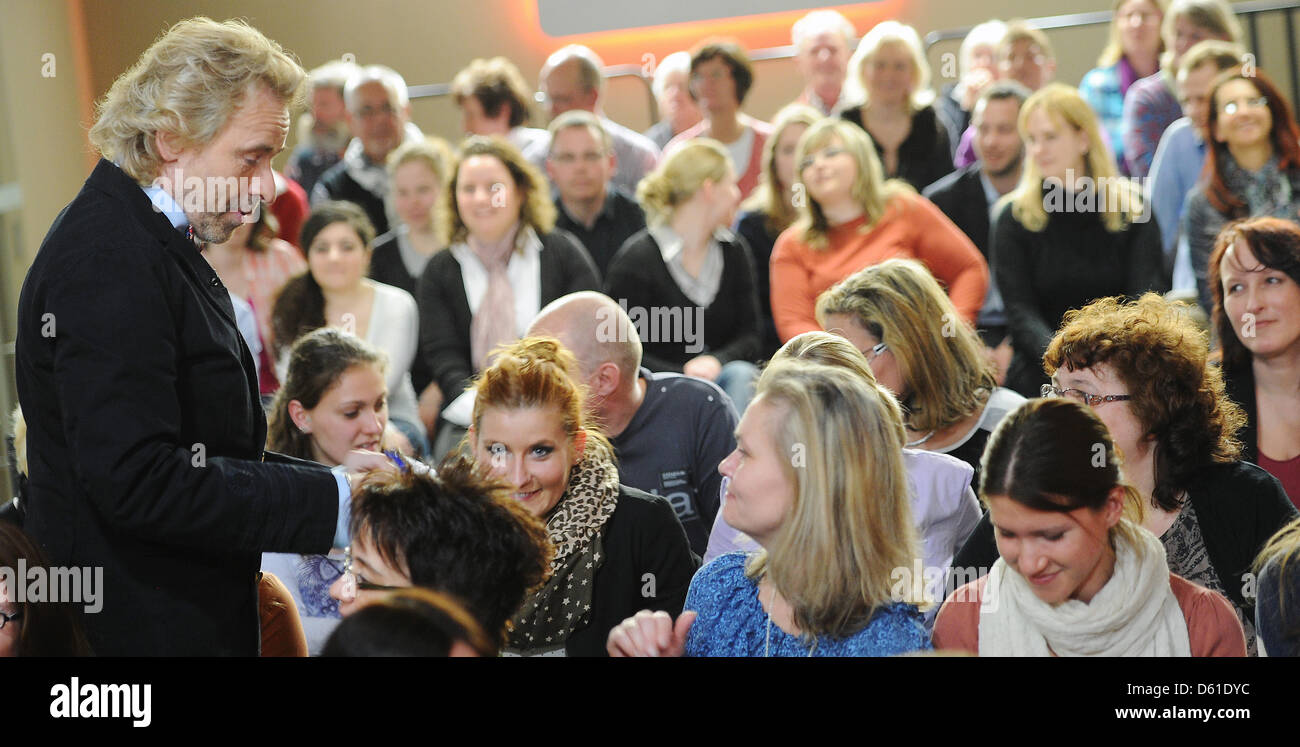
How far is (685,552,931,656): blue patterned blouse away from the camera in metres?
1.74

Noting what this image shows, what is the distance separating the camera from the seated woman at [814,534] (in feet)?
5.74

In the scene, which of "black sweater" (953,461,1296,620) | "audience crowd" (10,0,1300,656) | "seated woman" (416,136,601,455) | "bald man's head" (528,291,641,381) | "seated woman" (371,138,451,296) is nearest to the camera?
"audience crowd" (10,0,1300,656)

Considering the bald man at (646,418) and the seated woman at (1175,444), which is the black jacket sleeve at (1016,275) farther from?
the seated woman at (1175,444)

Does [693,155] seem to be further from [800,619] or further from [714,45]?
[800,619]

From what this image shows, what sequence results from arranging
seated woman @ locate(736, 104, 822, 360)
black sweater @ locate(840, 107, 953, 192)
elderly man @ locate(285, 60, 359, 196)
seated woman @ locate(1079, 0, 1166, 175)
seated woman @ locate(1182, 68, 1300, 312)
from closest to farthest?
seated woman @ locate(1182, 68, 1300, 312) < seated woman @ locate(736, 104, 822, 360) < black sweater @ locate(840, 107, 953, 192) < seated woman @ locate(1079, 0, 1166, 175) < elderly man @ locate(285, 60, 359, 196)

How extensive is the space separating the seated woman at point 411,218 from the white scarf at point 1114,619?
2.90 meters

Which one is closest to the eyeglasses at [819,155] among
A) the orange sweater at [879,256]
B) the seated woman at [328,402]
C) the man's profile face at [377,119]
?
the orange sweater at [879,256]

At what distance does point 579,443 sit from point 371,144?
2.84 meters

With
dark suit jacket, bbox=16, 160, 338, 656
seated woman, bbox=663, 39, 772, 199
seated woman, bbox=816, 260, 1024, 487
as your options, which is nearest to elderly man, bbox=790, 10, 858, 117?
seated woman, bbox=663, 39, 772, 199

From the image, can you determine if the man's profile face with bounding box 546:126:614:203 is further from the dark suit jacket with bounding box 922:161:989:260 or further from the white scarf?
the white scarf

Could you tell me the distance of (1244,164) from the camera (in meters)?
3.87

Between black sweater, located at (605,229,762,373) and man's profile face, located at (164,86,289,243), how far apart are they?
2.23 metres

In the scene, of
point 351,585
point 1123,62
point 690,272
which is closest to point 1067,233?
point 690,272
